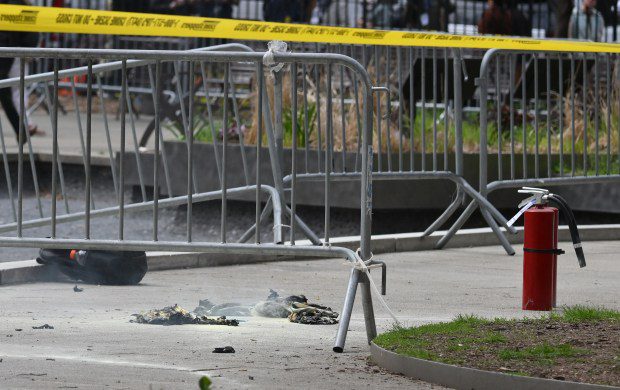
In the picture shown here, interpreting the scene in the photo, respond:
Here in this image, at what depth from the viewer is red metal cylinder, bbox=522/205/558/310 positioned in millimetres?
7465

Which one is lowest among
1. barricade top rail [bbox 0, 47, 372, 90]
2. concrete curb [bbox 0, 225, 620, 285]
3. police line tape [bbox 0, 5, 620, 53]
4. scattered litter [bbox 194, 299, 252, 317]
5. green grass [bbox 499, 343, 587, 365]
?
concrete curb [bbox 0, 225, 620, 285]

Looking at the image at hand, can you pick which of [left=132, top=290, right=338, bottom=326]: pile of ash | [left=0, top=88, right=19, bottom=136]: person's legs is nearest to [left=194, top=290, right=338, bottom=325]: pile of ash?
[left=132, top=290, right=338, bottom=326]: pile of ash

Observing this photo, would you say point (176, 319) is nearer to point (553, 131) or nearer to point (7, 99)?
point (553, 131)

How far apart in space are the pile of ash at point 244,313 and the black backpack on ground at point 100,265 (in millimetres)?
839

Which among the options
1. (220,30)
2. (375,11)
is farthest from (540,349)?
(375,11)

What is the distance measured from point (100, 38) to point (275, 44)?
1812 cm

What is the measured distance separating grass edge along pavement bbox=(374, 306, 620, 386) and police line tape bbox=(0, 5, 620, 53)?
354 centimetres

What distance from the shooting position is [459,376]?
553cm

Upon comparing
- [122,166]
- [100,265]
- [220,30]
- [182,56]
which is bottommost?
[100,265]

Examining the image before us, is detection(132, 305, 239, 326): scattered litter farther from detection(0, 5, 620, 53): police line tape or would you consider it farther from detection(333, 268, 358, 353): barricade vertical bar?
detection(0, 5, 620, 53): police line tape

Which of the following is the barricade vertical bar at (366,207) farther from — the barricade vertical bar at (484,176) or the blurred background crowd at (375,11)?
the blurred background crowd at (375,11)

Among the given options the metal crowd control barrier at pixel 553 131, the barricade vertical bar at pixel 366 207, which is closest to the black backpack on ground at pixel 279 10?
the metal crowd control barrier at pixel 553 131

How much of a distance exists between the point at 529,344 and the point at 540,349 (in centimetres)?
17

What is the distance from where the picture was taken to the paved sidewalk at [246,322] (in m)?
5.79
